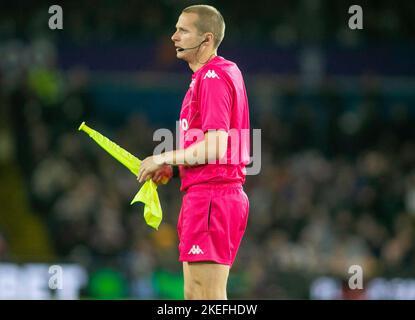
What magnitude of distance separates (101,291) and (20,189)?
3.55 metres

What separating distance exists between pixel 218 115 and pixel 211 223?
2.04ft

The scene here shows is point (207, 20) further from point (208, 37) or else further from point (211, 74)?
point (211, 74)

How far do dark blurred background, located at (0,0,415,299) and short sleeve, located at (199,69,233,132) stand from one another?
6259 mm

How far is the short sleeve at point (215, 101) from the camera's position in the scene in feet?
18.1

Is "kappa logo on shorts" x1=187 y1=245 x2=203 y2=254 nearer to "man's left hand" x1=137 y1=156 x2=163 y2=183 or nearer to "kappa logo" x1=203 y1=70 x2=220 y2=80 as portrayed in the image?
"man's left hand" x1=137 y1=156 x2=163 y2=183

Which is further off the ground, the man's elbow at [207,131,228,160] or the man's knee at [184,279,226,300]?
the man's elbow at [207,131,228,160]

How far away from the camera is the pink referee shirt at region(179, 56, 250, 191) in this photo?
18.3 ft

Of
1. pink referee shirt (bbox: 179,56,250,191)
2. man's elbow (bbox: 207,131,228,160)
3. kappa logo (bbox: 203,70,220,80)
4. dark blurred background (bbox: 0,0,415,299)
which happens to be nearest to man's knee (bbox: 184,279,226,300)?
pink referee shirt (bbox: 179,56,250,191)

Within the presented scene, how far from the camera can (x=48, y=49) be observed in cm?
1544

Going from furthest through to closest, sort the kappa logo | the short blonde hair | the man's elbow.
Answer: the short blonde hair < the kappa logo < the man's elbow

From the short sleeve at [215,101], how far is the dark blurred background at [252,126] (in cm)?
626

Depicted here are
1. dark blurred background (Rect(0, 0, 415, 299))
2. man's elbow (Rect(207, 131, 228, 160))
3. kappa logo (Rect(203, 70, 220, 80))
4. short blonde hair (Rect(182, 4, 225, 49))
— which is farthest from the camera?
dark blurred background (Rect(0, 0, 415, 299))

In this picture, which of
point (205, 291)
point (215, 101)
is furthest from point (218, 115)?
point (205, 291)

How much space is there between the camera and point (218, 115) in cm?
551
